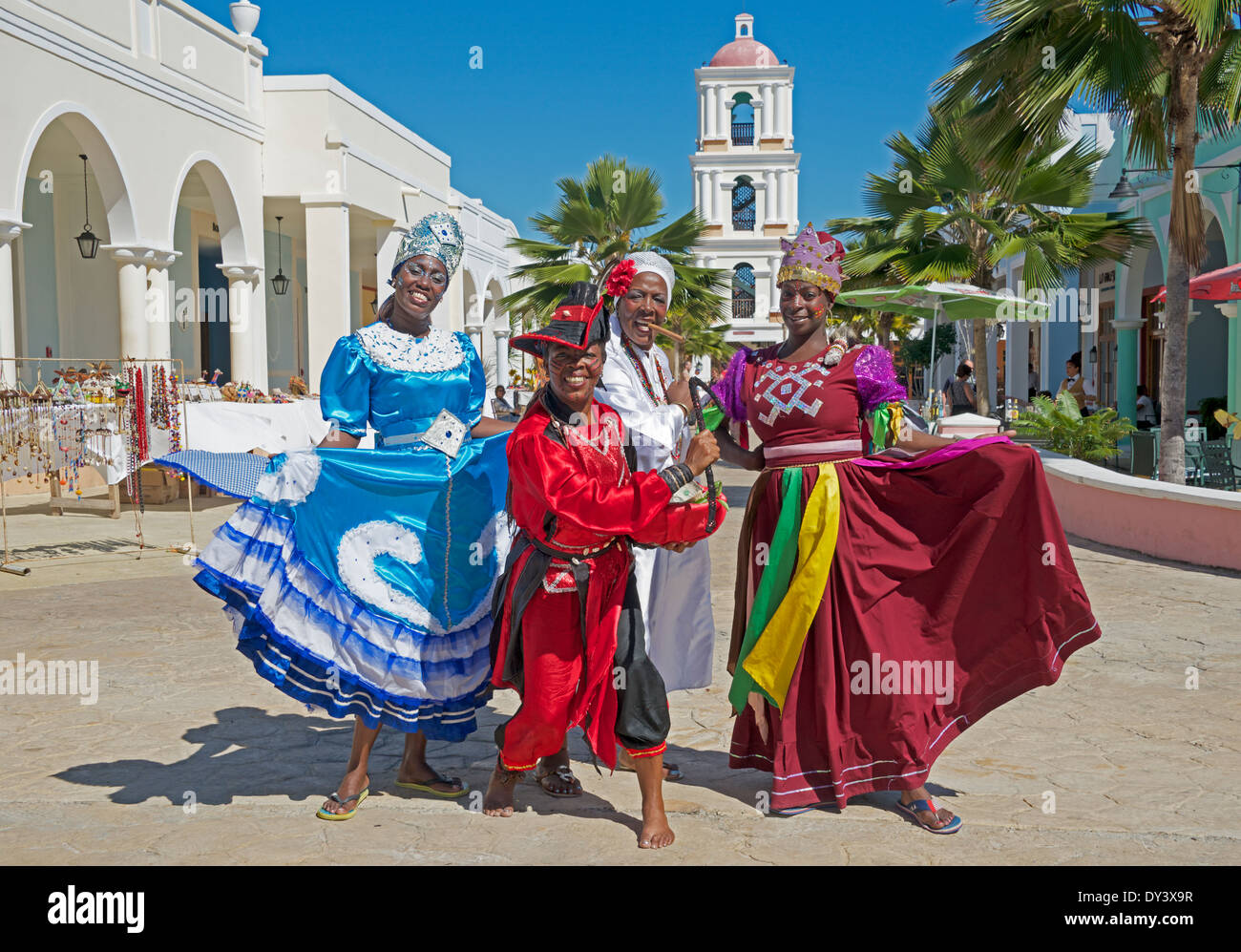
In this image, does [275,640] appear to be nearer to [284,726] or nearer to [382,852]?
[382,852]

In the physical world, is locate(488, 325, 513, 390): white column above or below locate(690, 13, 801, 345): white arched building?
below

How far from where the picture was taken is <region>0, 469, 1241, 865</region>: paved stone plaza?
335 centimetres

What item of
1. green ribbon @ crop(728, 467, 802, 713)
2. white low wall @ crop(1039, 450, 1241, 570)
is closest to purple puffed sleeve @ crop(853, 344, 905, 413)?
green ribbon @ crop(728, 467, 802, 713)

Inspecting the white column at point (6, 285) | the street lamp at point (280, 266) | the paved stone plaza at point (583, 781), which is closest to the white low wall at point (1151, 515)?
the paved stone plaza at point (583, 781)

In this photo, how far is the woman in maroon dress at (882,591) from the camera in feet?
11.9

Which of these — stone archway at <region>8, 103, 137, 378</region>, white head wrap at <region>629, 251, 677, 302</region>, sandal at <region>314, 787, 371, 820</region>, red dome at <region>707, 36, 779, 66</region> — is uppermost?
red dome at <region>707, 36, 779, 66</region>

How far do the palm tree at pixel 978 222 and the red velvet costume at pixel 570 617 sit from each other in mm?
11863

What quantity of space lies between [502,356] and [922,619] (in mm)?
29810

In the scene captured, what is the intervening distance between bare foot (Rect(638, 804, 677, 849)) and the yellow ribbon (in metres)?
0.55

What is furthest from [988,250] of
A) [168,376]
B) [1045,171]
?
[168,376]

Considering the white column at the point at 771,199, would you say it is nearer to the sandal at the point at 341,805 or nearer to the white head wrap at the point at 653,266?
the white head wrap at the point at 653,266

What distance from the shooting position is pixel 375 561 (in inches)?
142

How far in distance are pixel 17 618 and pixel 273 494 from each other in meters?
4.30

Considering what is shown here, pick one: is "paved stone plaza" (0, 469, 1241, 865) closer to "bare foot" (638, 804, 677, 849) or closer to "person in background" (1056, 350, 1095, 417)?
"bare foot" (638, 804, 677, 849)
